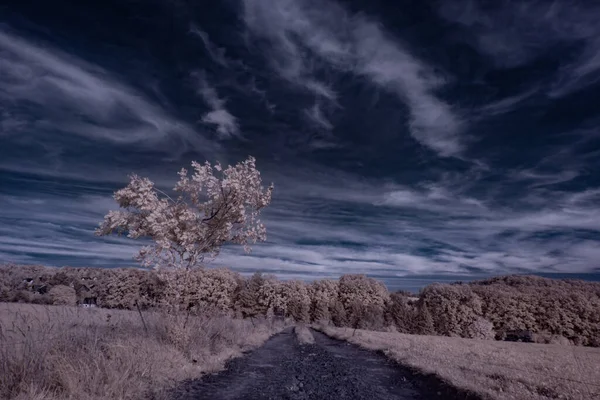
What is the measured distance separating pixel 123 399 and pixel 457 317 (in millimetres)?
62284

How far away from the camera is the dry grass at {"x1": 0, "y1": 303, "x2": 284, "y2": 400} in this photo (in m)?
7.06

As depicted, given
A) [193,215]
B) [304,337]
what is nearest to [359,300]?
[304,337]

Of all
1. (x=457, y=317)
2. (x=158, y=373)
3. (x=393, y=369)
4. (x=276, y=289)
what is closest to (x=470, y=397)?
(x=393, y=369)

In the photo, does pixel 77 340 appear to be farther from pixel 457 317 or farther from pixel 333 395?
pixel 457 317

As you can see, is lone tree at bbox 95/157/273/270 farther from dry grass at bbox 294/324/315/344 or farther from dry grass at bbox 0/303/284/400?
dry grass at bbox 294/324/315/344

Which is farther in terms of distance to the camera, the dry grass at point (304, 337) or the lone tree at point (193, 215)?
the dry grass at point (304, 337)

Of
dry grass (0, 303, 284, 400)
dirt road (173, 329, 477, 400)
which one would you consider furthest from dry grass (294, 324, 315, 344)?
dry grass (0, 303, 284, 400)

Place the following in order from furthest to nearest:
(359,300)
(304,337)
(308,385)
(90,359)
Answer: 1. (359,300)
2. (304,337)
3. (308,385)
4. (90,359)

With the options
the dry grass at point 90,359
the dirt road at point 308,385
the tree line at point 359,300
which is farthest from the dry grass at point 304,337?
the dry grass at point 90,359

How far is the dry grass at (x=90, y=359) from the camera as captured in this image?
7.06 m

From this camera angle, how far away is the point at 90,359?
8430mm

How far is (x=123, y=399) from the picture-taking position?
25.0 ft

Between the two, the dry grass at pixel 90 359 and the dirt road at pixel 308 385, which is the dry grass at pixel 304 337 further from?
the dry grass at pixel 90 359

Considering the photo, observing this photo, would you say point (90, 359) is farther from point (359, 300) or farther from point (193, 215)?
point (359, 300)
